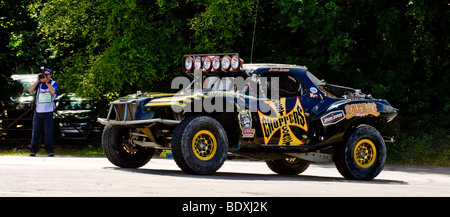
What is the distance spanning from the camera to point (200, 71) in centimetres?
1283

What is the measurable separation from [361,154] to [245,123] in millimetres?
2260

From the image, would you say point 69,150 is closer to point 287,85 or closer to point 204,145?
point 287,85

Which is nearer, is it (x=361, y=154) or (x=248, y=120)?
(x=248, y=120)

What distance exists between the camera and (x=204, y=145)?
37.7 feet

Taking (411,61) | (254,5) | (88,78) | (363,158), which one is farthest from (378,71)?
(363,158)

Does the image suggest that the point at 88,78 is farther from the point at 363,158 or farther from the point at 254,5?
the point at 363,158

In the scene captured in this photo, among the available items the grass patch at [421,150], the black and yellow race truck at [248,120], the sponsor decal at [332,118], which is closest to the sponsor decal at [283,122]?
the black and yellow race truck at [248,120]

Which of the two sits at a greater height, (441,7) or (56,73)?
(441,7)

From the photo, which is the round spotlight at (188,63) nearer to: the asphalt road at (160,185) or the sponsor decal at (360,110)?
the asphalt road at (160,185)

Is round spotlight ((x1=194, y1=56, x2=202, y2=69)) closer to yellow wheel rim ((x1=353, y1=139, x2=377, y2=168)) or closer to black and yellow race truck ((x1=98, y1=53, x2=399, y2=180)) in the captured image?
black and yellow race truck ((x1=98, y1=53, x2=399, y2=180))

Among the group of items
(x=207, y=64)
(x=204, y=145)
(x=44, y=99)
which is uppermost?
(x=207, y=64)

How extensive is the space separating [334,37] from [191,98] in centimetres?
1048

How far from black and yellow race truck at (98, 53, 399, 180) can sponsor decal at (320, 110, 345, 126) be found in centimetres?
2

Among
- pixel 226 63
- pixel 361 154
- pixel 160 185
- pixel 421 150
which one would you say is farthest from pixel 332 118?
pixel 421 150
